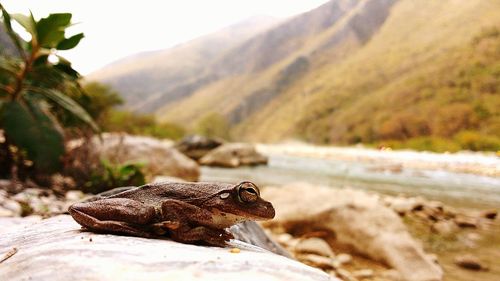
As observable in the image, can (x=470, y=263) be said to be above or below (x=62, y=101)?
below

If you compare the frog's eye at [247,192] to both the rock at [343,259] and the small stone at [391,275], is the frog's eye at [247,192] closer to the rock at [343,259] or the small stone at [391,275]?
the small stone at [391,275]

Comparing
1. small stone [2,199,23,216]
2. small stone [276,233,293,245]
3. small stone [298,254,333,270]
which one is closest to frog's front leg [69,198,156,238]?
small stone [2,199,23,216]

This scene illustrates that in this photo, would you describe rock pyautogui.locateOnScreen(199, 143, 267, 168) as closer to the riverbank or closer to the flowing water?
the riverbank

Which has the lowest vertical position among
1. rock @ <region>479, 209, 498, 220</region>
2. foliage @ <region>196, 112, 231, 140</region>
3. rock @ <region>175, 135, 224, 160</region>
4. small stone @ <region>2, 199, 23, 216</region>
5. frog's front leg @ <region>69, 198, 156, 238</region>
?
small stone @ <region>2, 199, 23, 216</region>

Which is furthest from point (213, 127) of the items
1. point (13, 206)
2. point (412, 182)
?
point (13, 206)

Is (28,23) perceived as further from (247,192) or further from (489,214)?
(489,214)

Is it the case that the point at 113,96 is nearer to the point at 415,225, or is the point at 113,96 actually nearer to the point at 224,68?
the point at 415,225
